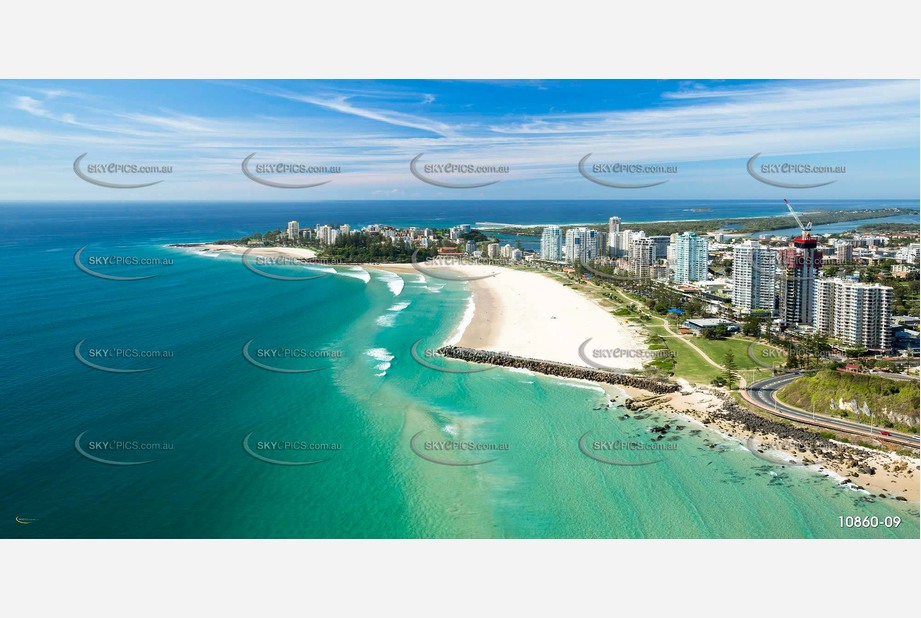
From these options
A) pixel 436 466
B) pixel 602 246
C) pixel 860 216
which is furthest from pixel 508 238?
pixel 436 466

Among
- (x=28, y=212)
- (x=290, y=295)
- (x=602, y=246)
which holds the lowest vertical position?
(x=290, y=295)

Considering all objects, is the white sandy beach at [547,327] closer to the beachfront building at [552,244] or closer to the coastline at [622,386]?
the coastline at [622,386]

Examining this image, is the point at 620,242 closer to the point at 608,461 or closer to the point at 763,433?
the point at 763,433

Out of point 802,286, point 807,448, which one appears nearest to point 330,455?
point 807,448

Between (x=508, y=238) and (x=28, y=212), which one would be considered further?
(x=508, y=238)

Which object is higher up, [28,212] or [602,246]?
[28,212]

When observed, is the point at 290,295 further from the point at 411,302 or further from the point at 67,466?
the point at 67,466

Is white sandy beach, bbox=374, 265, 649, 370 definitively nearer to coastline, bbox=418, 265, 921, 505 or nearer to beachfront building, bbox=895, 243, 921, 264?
coastline, bbox=418, 265, 921, 505

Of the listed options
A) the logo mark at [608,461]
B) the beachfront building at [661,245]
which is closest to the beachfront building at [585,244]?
the beachfront building at [661,245]
